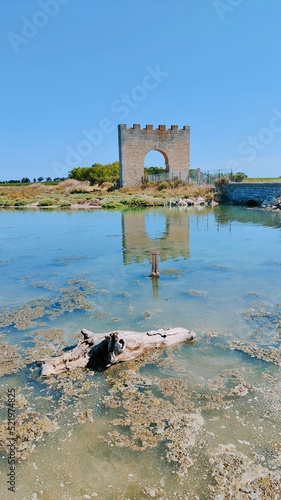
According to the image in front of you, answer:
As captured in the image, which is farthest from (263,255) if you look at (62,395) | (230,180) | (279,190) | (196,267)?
(230,180)

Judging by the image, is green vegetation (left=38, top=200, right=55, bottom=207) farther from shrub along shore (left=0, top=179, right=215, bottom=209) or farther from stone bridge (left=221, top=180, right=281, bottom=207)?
stone bridge (left=221, top=180, right=281, bottom=207)

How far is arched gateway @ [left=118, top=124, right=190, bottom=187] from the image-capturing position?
35.5 metres

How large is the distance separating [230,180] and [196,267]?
2477cm

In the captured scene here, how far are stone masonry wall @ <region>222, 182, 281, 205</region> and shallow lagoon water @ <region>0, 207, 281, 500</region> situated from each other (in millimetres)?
18127

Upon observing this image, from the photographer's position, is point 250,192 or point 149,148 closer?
point 250,192

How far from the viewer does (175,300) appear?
7.18m

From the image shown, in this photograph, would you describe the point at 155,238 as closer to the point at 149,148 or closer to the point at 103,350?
the point at 103,350

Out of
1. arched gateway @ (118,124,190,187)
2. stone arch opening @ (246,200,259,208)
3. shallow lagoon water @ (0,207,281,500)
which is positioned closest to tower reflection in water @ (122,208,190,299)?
shallow lagoon water @ (0,207,281,500)

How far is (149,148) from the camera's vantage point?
36.2 metres

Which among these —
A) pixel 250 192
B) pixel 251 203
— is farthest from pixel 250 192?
pixel 251 203

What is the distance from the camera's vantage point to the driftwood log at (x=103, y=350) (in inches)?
181

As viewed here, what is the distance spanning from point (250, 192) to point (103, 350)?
26156mm

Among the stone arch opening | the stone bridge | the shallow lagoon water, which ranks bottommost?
the shallow lagoon water

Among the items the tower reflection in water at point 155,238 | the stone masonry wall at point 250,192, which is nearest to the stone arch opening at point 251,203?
the stone masonry wall at point 250,192
